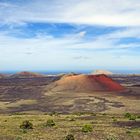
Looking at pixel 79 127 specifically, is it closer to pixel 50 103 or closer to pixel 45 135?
pixel 45 135

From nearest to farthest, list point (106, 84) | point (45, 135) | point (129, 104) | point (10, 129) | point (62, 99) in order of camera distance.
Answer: point (45, 135) < point (10, 129) < point (129, 104) < point (62, 99) < point (106, 84)

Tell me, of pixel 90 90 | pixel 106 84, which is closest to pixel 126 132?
pixel 90 90

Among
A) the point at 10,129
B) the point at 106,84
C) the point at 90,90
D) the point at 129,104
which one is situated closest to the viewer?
the point at 10,129

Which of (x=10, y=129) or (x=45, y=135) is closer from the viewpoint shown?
(x=45, y=135)

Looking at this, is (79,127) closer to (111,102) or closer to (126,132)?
(126,132)

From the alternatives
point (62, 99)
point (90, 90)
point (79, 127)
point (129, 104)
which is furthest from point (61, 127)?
point (90, 90)

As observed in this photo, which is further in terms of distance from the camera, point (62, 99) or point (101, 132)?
point (62, 99)
